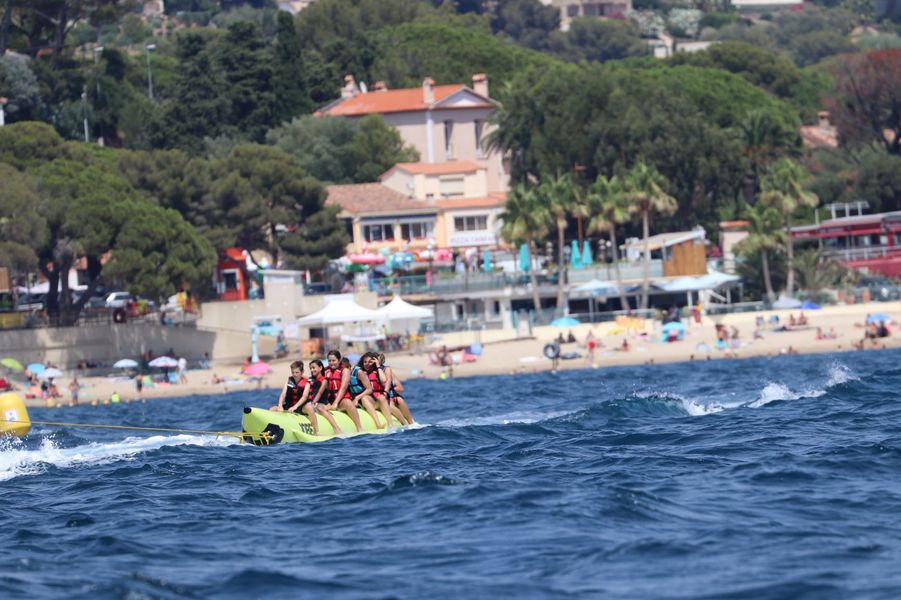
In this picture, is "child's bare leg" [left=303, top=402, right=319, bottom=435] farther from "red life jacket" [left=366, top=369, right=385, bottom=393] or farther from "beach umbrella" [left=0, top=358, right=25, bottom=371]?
"beach umbrella" [left=0, top=358, right=25, bottom=371]

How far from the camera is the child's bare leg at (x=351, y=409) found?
23.2m

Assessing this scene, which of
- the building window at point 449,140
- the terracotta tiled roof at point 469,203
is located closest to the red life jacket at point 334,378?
the terracotta tiled roof at point 469,203

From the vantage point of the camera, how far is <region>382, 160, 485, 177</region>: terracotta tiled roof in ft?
259

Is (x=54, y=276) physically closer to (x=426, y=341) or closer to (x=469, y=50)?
(x=426, y=341)

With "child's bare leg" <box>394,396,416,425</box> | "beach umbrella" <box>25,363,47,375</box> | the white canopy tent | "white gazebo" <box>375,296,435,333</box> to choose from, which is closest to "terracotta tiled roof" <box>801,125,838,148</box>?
"white gazebo" <box>375,296,435,333</box>

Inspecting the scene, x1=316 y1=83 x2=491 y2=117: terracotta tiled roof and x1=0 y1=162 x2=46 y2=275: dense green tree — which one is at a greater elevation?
x1=316 y1=83 x2=491 y2=117: terracotta tiled roof

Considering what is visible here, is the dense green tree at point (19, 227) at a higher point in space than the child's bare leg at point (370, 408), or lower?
higher

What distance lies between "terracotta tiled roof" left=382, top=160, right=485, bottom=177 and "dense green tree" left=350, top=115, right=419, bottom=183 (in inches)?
73.5

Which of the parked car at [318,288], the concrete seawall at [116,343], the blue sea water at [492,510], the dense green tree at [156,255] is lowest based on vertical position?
the blue sea water at [492,510]

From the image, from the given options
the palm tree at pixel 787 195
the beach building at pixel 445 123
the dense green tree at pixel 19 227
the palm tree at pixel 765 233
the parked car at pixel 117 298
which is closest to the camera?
the dense green tree at pixel 19 227

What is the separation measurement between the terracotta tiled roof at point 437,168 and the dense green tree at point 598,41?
9825cm

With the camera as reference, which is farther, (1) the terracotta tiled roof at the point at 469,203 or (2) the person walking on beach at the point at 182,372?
(1) the terracotta tiled roof at the point at 469,203

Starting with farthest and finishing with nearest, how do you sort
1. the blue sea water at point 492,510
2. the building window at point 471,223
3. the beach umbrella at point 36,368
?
the building window at point 471,223
the beach umbrella at point 36,368
the blue sea water at point 492,510

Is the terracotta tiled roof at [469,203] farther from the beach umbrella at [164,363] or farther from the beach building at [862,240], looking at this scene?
the beach umbrella at [164,363]
